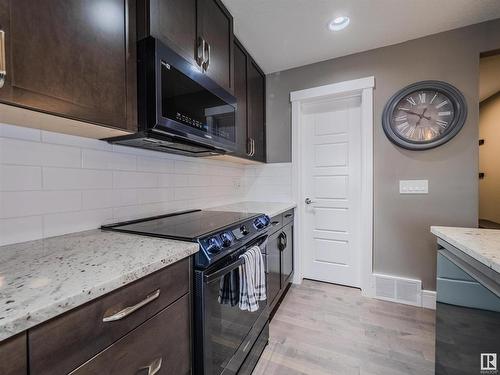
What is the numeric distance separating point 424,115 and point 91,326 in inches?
106

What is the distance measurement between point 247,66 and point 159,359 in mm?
2324

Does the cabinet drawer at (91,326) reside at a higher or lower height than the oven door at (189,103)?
lower

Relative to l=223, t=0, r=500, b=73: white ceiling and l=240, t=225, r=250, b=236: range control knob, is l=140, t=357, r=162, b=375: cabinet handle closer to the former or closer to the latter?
l=240, t=225, r=250, b=236: range control knob

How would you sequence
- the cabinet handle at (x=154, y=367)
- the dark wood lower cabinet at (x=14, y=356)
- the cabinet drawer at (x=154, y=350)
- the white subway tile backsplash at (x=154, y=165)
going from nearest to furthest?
the dark wood lower cabinet at (x=14, y=356) < the cabinet drawer at (x=154, y=350) < the cabinet handle at (x=154, y=367) < the white subway tile backsplash at (x=154, y=165)

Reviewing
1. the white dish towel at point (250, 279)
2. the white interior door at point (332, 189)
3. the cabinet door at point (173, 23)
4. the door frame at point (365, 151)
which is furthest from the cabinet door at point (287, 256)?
the cabinet door at point (173, 23)

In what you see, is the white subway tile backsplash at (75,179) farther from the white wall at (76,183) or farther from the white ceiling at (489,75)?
the white ceiling at (489,75)

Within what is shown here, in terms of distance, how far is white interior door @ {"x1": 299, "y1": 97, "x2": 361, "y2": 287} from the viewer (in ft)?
8.01

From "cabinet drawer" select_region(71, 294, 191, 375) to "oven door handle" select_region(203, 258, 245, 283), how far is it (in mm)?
100

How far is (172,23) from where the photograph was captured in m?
1.14

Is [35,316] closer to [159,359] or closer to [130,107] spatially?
[159,359]

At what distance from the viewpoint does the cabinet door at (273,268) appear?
5.56ft

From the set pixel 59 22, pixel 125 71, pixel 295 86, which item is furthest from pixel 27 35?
pixel 295 86

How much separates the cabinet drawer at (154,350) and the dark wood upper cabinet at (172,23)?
3.88 ft

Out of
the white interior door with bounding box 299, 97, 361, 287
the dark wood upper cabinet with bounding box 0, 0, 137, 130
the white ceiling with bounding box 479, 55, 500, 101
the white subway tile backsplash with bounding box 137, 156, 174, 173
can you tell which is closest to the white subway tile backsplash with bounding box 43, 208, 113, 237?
the white subway tile backsplash with bounding box 137, 156, 174, 173
